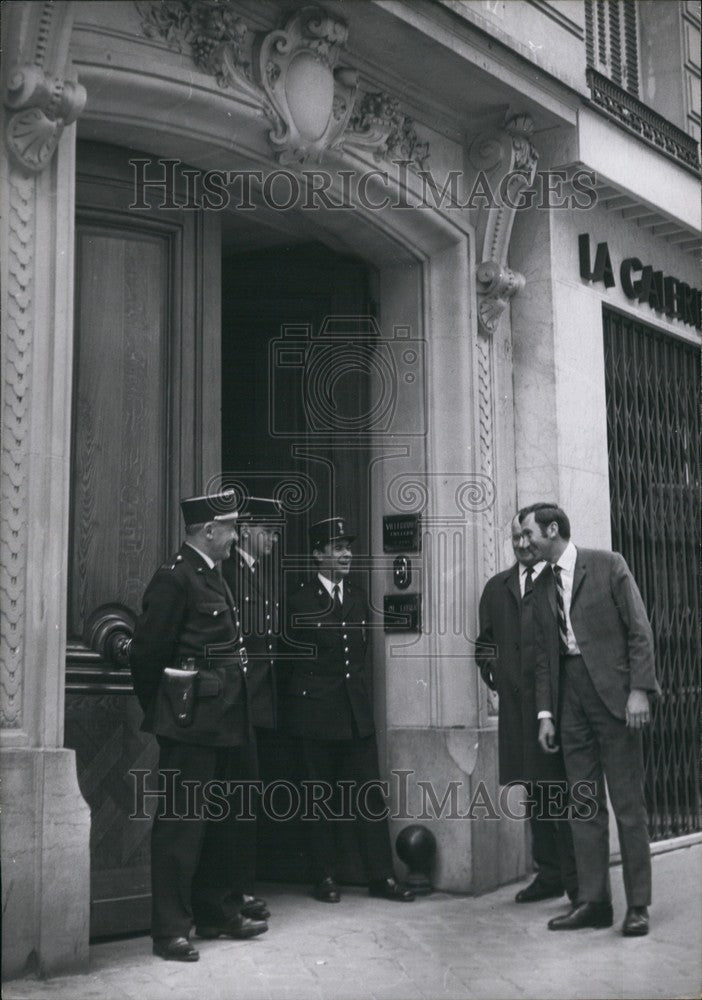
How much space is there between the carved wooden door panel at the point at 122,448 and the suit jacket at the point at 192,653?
48cm

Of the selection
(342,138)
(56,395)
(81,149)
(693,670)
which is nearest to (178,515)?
(56,395)

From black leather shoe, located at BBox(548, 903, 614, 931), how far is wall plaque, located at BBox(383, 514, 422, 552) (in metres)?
2.55

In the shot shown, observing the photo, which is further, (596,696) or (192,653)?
(596,696)

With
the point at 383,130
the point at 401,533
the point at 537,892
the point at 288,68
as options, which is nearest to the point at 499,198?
the point at 383,130

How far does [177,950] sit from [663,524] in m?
5.35

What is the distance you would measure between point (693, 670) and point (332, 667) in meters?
3.53

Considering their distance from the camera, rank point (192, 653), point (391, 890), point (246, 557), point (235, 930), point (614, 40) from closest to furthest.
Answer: point (192, 653), point (235, 930), point (246, 557), point (391, 890), point (614, 40)

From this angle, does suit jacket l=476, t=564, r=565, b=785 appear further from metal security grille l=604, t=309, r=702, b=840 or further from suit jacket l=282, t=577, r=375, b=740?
metal security grille l=604, t=309, r=702, b=840

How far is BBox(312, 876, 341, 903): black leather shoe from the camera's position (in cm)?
752

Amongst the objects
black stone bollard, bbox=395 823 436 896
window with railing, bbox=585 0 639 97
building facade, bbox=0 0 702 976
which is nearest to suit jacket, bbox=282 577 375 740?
building facade, bbox=0 0 702 976

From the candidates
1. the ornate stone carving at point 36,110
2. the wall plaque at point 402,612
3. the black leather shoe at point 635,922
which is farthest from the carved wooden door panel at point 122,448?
the black leather shoe at point 635,922

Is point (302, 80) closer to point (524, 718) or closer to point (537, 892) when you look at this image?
point (524, 718)

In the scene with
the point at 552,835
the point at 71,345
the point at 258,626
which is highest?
the point at 71,345

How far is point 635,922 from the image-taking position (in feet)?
21.3
